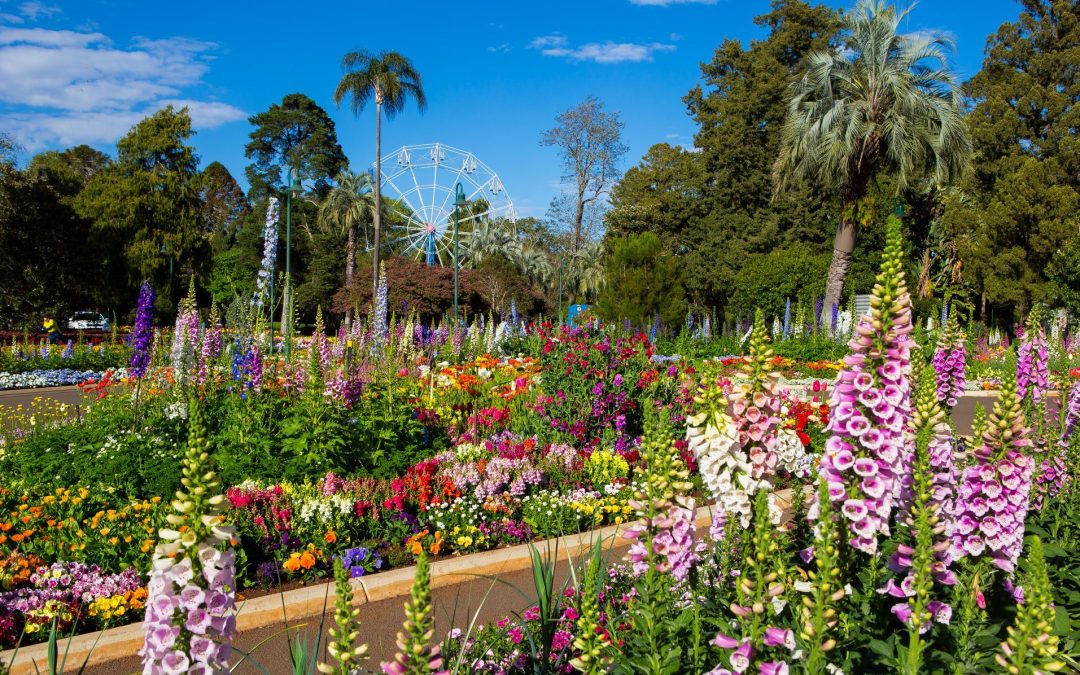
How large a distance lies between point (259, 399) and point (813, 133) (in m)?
16.0

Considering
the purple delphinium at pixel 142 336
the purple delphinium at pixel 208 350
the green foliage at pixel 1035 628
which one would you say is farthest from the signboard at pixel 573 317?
the green foliage at pixel 1035 628

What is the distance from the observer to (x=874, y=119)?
17.5 m

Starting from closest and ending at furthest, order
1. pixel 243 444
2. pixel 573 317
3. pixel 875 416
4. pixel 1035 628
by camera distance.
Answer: pixel 1035 628 → pixel 875 416 → pixel 243 444 → pixel 573 317

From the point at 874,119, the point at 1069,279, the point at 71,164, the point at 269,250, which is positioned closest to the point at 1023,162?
the point at 1069,279

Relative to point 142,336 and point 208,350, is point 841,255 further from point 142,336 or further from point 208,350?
point 142,336

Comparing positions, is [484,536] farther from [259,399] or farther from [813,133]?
[813,133]

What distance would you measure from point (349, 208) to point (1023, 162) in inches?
1439

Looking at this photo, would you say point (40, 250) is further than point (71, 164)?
No

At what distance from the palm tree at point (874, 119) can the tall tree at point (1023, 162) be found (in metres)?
11.2

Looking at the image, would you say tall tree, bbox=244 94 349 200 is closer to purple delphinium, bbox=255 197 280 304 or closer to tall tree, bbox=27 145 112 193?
tall tree, bbox=27 145 112 193

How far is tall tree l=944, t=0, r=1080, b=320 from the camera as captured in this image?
27.2 metres

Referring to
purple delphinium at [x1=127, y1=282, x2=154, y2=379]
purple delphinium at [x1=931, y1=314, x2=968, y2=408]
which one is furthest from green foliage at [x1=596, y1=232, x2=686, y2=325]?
purple delphinium at [x1=931, y1=314, x2=968, y2=408]

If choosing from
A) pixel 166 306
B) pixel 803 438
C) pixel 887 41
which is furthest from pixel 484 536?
pixel 166 306

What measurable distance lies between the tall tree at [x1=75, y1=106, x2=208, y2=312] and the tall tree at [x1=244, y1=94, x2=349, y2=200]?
1935 cm
